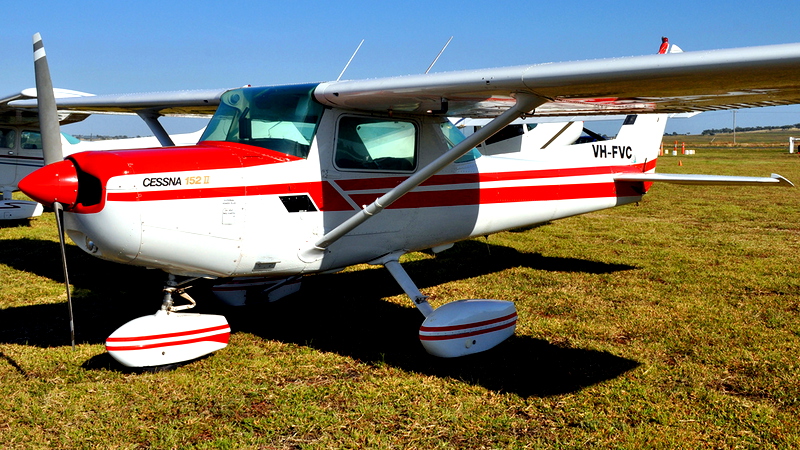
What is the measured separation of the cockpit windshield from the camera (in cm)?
462

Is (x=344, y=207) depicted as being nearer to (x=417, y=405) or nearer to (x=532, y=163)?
(x=417, y=405)

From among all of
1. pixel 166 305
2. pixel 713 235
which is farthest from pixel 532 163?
pixel 713 235

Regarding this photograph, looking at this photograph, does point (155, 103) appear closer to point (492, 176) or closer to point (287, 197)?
point (287, 197)

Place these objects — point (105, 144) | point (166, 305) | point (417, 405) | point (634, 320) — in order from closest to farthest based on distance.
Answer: point (417, 405), point (166, 305), point (634, 320), point (105, 144)

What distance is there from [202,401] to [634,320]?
3.60 meters

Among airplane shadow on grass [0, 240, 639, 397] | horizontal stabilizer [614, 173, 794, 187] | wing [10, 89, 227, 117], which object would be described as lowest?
airplane shadow on grass [0, 240, 639, 397]

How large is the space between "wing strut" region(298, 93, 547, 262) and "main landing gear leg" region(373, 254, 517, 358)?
762 mm

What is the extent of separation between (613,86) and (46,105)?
385 centimetres

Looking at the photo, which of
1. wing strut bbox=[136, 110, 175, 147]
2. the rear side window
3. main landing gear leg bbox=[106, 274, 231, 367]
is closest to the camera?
main landing gear leg bbox=[106, 274, 231, 367]

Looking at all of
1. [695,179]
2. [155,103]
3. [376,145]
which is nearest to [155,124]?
[155,103]

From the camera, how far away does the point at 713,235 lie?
970cm

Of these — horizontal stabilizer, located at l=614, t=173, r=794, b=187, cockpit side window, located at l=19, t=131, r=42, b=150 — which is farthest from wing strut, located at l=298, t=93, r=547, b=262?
cockpit side window, located at l=19, t=131, r=42, b=150

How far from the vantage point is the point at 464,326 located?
454 cm

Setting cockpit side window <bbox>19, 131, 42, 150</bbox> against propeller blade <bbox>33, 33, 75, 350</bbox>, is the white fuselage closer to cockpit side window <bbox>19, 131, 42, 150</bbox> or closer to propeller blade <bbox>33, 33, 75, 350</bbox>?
propeller blade <bbox>33, 33, 75, 350</bbox>
